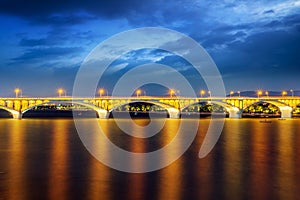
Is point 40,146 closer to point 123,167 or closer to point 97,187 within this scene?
point 123,167

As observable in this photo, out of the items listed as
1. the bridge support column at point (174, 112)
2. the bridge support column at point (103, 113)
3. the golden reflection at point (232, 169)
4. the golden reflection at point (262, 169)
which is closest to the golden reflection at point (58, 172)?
the golden reflection at point (232, 169)

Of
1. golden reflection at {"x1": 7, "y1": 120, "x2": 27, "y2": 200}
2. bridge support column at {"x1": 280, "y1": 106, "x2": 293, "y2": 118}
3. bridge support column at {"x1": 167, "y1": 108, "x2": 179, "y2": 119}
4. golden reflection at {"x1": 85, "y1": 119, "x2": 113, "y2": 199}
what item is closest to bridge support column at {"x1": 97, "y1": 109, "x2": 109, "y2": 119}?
bridge support column at {"x1": 167, "y1": 108, "x2": 179, "y2": 119}

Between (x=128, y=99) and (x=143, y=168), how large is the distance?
199 ft

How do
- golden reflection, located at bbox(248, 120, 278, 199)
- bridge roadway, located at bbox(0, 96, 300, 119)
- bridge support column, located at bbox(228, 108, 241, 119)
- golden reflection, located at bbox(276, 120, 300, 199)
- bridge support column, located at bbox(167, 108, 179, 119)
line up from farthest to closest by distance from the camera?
bridge support column, located at bbox(228, 108, 241, 119) → bridge support column, located at bbox(167, 108, 179, 119) → bridge roadway, located at bbox(0, 96, 300, 119) → golden reflection, located at bbox(248, 120, 278, 199) → golden reflection, located at bbox(276, 120, 300, 199)

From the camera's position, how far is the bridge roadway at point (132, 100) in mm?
81938

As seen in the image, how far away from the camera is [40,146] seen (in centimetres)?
3488

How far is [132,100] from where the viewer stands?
83.1 metres

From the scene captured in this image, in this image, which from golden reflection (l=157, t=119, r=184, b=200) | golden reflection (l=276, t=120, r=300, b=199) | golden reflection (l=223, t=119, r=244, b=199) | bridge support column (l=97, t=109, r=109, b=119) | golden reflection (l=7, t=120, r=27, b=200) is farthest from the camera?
bridge support column (l=97, t=109, r=109, b=119)

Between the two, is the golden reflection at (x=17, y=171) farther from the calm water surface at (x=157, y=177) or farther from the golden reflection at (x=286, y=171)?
the golden reflection at (x=286, y=171)

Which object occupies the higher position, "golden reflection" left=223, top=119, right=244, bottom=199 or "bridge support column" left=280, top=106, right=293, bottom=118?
"bridge support column" left=280, top=106, right=293, bottom=118

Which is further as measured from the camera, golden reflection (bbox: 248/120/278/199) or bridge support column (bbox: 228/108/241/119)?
bridge support column (bbox: 228/108/241/119)

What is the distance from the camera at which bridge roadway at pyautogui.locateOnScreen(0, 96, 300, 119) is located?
269 feet

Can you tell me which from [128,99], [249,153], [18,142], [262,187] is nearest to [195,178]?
[262,187]

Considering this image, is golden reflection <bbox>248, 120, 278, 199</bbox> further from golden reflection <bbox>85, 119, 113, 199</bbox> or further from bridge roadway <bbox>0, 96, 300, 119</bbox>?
bridge roadway <bbox>0, 96, 300, 119</bbox>
